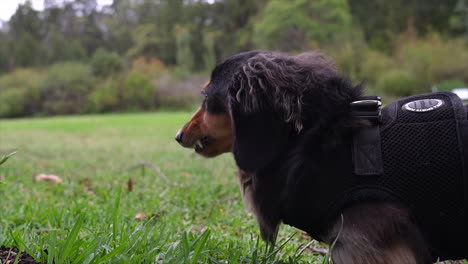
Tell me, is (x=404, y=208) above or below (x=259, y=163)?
below

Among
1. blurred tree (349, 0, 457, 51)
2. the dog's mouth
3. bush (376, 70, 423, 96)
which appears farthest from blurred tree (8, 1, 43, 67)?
the dog's mouth

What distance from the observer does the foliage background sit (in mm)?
27344

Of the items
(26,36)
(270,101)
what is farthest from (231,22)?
(270,101)

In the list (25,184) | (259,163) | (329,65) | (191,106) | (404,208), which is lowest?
(191,106)

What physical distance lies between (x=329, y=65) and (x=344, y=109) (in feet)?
0.92

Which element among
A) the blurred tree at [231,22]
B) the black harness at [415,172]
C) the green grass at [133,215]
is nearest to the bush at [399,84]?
the blurred tree at [231,22]

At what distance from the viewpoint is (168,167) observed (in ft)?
19.2

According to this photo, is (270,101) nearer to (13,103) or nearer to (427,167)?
(427,167)

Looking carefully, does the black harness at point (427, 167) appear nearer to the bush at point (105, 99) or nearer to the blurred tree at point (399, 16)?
the bush at point (105, 99)

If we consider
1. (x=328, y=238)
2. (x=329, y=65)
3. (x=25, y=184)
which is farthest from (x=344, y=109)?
(x=25, y=184)

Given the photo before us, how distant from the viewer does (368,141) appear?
1.63 m

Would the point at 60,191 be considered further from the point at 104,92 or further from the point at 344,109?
the point at 104,92

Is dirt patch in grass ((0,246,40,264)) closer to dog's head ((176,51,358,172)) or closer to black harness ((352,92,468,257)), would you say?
dog's head ((176,51,358,172))

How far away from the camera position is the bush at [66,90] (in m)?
33.6
